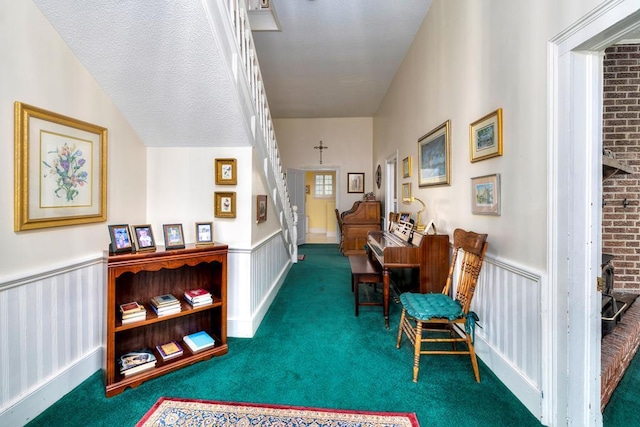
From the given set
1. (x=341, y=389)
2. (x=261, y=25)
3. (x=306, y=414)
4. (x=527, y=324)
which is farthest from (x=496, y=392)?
(x=261, y=25)

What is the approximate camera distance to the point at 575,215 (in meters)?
1.39

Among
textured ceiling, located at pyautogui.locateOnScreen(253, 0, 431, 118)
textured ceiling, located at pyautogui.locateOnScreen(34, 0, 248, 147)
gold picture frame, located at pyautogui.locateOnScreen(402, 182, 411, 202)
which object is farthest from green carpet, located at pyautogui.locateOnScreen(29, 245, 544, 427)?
textured ceiling, located at pyautogui.locateOnScreen(253, 0, 431, 118)

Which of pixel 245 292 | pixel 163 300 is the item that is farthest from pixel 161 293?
pixel 245 292

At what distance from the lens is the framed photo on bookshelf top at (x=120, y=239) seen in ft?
5.99

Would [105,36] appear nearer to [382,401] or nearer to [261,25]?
[261,25]

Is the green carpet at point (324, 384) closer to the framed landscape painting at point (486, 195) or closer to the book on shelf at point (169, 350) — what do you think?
the book on shelf at point (169, 350)

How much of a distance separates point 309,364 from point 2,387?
1695 millimetres

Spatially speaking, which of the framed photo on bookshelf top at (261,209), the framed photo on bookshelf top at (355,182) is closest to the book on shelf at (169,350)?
the framed photo on bookshelf top at (261,209)

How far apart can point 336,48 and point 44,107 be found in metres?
3.49

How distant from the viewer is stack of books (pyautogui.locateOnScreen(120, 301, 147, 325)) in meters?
A: 1.90

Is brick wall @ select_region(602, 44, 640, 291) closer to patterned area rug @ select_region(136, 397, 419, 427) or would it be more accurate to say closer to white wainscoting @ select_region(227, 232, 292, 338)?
patterned area rug @ select_region(136, 397, 419, 427)

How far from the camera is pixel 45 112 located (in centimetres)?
160

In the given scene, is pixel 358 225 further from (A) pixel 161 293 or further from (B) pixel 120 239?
(B) pixel 120 239

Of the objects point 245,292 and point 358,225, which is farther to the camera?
point 358,225
